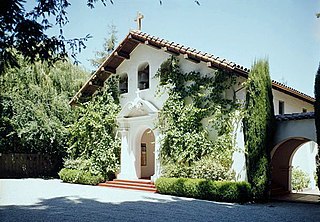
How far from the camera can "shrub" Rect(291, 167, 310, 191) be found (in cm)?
1645

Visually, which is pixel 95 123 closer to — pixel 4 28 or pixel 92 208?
pixel 92 208

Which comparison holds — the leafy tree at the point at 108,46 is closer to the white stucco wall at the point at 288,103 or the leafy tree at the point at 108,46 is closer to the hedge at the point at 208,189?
the white stucco wall at the point at 288,103

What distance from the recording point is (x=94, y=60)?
36188 millimetres

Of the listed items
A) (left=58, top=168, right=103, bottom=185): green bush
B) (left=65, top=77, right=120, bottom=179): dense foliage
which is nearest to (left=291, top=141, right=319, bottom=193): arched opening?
(left=65, top=77, right=120, bottom=179): dense foliage

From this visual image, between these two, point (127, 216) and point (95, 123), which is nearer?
point (127, 216)

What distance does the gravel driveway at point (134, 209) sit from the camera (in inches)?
351

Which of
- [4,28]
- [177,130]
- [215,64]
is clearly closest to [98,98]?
[177,130]

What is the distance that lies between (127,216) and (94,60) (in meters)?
29.1

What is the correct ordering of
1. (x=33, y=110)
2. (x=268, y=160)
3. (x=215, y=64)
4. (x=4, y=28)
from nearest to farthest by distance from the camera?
1. (x=4, y=28)
2. (x=268, y=160)
3. (x=215, y=64)
4. (x=33, y=110)

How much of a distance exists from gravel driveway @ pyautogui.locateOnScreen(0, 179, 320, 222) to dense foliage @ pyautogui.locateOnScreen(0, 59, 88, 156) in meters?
7.09

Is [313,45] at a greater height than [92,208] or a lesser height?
greater

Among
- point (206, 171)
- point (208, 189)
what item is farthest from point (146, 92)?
point (208, 189)

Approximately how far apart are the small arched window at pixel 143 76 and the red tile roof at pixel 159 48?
1.04 meters

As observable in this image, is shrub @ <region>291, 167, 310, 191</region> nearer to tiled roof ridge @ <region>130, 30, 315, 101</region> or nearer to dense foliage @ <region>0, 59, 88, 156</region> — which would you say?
tiled roof ridge @ <region>130, 30, 315, 101</region>
